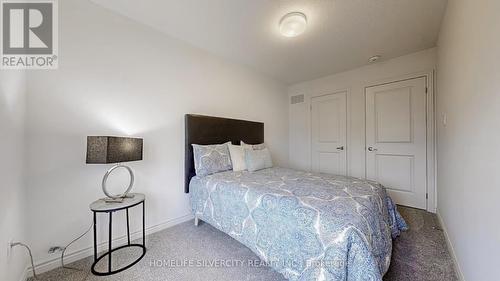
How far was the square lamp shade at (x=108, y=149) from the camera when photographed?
60.7 inches

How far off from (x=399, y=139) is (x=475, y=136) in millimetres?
2151

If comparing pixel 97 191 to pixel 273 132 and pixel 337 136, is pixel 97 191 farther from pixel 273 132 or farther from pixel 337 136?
pixel 337 136

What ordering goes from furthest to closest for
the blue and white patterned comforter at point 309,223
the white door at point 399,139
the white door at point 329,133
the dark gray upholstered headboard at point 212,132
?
the white door at point 329,133
the white door at point 399,139
the dark gray upholstered headboard at point 212,132
the blue and white patterned comforter at point 309,223

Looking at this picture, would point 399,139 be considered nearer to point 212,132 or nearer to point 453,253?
point 453,253

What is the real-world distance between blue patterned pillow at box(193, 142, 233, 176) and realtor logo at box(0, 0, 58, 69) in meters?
1.56

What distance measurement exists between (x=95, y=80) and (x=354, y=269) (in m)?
2.59

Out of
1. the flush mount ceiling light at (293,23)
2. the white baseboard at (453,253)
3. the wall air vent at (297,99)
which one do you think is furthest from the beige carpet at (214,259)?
the wall air vent at (297,99)

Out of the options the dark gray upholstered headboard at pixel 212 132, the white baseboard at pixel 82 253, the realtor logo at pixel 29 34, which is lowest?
the white baseboard at pixel 82 253

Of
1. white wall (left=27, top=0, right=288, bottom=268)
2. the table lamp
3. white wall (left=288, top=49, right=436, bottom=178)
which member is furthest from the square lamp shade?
white wall (left=288, top=49, right=436, bottom=178)

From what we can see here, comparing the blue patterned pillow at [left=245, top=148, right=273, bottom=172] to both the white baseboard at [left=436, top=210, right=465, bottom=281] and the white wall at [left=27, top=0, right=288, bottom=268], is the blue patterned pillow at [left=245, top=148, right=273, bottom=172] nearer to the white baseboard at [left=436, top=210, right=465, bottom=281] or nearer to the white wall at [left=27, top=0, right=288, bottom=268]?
the white wall at [left=27, top=0, right=288, bottom=268]

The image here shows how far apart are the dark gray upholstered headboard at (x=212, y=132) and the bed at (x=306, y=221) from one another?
1.12 feet

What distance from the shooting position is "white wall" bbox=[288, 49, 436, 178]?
297 centimetres

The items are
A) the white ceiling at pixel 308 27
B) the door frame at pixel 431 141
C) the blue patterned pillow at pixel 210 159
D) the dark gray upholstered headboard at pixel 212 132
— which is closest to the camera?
the white ceiling at pixel 308 27

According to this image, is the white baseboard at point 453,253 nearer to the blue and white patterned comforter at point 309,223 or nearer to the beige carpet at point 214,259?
the beige carpet at point 214,259
